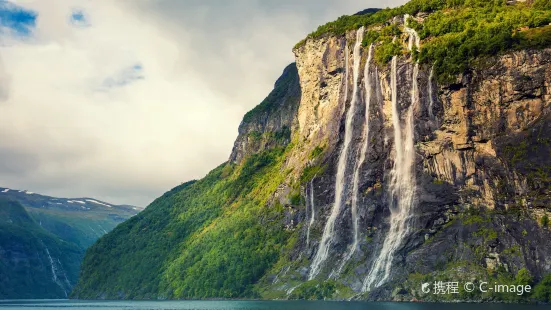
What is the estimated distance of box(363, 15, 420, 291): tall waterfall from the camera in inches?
4756

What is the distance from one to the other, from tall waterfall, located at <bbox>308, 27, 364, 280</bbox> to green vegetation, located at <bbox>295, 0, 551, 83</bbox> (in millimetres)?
5086

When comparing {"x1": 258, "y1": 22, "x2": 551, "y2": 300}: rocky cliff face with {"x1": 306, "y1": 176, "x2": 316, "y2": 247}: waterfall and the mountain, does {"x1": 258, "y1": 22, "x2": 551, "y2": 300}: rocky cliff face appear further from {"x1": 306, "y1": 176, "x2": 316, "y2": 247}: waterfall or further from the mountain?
{"x1": 306, "y1": 176, "x2": 316, "y2": 247}: waterfall

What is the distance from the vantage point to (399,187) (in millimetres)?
128250

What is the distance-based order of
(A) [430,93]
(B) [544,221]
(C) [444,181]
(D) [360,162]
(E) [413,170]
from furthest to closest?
(D) [360,162]
(A) [430,93]
(E) [413,170]
(C) [444,181]
(B) [544,221]

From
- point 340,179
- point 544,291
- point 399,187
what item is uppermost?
point 340,179

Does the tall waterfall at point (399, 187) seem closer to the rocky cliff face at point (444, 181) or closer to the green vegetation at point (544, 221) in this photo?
the rocky cliff face at point (444, 181)

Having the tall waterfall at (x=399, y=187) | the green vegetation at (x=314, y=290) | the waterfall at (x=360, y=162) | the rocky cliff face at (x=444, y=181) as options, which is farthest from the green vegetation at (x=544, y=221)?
the green vegetation at (x=314, y=290)

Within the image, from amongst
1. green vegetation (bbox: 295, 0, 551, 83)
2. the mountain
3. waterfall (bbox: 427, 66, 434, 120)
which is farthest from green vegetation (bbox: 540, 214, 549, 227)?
green vegetation (bbox: 295, 0, 551, 83)

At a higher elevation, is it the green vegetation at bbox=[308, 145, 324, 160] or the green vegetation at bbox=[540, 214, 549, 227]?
the green vegetation at bbox=[308, 145, 324, 160]

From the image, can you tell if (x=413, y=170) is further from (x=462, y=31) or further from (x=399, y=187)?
(x=462, y=31)

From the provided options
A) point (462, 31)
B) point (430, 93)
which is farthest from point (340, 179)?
point (462, 31)

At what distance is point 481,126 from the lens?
393 feet

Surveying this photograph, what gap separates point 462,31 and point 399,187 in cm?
3521

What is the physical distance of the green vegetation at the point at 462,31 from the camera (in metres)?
120
